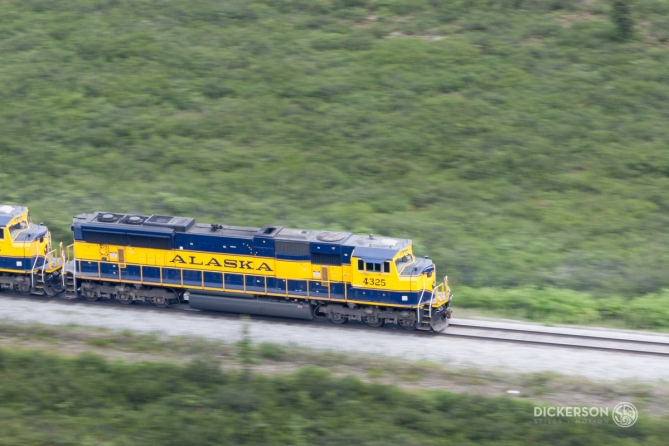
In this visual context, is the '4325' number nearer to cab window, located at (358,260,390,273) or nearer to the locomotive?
the locomotive

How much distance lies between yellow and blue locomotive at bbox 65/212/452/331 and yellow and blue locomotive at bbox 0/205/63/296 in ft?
2.82

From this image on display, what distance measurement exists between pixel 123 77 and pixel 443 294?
2996 centimetres

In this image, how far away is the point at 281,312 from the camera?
27.3 m

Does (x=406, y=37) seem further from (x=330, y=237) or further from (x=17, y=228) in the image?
(x=17, y=228)

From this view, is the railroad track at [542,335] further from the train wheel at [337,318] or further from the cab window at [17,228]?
the cab window at [17,228]

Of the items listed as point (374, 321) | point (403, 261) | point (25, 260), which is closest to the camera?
point (403, 261)

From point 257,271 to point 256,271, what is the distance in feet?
0.12

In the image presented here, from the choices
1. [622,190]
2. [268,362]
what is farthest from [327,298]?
[622,190]

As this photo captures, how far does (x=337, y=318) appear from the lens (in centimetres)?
2719

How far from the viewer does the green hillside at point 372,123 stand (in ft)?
118

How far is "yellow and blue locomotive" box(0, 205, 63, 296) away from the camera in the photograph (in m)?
29.1

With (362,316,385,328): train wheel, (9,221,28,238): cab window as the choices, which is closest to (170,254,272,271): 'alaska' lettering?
(362,316,385,328): train wheel

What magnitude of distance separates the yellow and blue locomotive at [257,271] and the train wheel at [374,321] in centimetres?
3

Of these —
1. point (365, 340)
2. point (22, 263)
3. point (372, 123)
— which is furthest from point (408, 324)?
point (372, 123)
